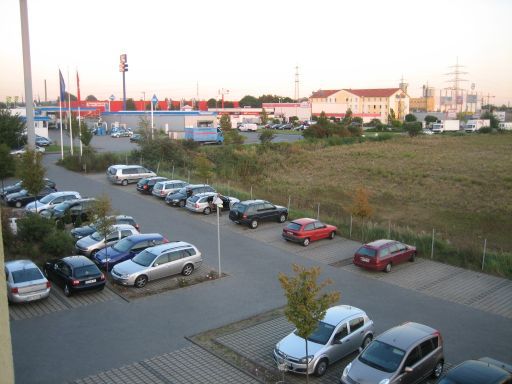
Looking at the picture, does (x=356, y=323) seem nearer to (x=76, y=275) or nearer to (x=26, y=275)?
(x=76, y=275)

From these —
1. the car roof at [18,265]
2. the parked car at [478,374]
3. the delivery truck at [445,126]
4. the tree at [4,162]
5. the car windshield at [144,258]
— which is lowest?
the parked car at [478,374]

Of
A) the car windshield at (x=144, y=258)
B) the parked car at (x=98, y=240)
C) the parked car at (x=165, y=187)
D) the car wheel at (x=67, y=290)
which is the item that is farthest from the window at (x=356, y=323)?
the parked car at (x=165, y=187)

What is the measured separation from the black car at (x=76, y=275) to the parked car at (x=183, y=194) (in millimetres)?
12576

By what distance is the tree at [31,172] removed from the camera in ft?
81.0

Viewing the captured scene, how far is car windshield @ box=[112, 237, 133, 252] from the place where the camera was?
19.2 metres

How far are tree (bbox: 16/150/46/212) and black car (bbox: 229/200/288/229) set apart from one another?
32.4 ft

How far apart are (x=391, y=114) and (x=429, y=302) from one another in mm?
111985

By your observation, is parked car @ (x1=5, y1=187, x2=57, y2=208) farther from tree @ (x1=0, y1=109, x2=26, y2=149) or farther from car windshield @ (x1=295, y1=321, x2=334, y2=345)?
car windshield @ (x1=295, y1=321, x2=334, y2=345)

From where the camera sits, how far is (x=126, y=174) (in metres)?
36.2

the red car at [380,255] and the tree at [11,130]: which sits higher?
the tree at [11,130]

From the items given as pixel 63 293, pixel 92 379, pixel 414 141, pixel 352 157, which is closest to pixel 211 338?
pixel 92 379

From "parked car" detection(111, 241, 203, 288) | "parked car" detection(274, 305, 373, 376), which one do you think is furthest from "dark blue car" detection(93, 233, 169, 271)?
"parked car" detection(274, 305, 373, 376)

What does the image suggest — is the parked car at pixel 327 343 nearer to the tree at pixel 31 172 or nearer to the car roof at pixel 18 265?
the car roof at pixel 18 265

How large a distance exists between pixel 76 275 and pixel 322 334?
848 cm
